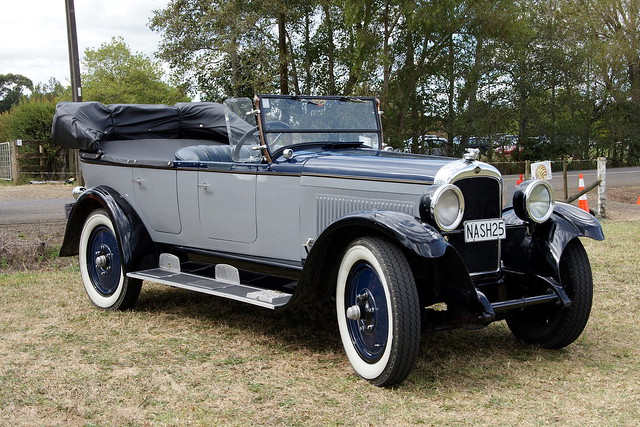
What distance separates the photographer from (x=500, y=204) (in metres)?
4.34

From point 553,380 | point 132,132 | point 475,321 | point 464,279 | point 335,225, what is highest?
point 132,132

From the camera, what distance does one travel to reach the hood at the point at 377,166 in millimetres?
4090

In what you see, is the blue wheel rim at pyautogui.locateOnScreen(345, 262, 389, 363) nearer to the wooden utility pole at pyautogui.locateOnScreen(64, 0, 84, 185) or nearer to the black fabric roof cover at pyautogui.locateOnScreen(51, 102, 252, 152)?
the black fabric roof cover at pyautogui.locateOnScreen(51, 102, 252, 152)

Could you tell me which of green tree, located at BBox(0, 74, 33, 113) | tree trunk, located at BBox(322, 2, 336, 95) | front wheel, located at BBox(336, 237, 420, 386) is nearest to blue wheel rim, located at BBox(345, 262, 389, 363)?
front wheel, located at BBox(336, 237, 420, 386)

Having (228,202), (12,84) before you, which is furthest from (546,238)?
(12,84)

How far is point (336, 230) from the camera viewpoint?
4.00 m

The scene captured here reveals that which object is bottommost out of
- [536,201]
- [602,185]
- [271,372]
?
[271,372]

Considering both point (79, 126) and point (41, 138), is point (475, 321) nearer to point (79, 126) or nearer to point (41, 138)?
point (79, 126)

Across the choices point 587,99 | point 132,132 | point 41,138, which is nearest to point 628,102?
point 587,99

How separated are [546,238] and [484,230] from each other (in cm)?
53

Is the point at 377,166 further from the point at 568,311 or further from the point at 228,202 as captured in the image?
the point at 568,311

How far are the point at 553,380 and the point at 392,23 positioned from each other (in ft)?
66.0

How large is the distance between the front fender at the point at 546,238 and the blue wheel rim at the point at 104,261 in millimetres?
3226

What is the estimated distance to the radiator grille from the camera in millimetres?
4148
